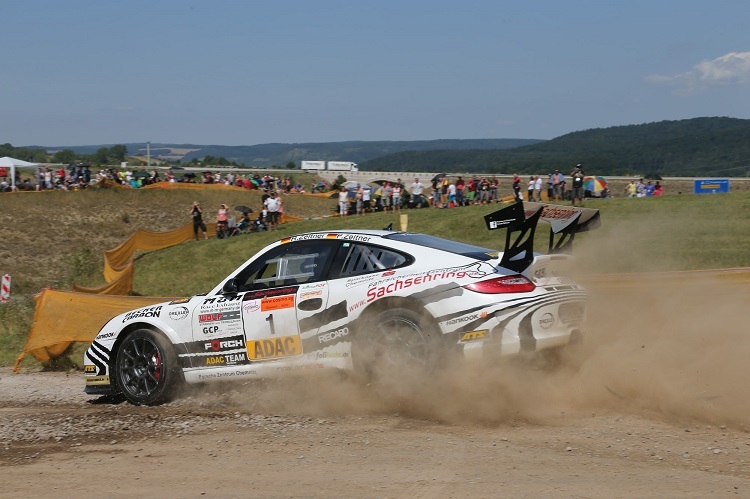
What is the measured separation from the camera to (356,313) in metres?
7.30

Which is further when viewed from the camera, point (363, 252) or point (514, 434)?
point (363, 252)

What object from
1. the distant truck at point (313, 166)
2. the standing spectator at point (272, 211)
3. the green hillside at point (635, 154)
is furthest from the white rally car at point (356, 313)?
the distant truck at point (313, 166)

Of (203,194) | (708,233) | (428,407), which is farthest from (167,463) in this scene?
(203,194)

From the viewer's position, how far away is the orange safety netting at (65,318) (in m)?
11.1

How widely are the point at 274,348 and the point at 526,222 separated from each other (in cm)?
258

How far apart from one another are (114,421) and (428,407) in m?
2.76

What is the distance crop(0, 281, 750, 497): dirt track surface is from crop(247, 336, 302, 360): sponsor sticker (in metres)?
0.29

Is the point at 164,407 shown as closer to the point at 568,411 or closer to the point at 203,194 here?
the point at 568,411

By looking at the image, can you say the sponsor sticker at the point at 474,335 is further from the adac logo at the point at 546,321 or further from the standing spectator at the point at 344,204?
the standing spectator at the point at 344,204

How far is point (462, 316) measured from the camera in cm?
691

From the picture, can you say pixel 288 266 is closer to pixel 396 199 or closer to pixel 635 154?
pixel 396 199

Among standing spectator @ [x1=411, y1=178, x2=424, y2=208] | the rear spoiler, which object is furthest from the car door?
standing spectator @ [x1=411, y1=178, x2=424, y2=208]

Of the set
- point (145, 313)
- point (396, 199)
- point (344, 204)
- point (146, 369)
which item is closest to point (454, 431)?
point (146, 369)

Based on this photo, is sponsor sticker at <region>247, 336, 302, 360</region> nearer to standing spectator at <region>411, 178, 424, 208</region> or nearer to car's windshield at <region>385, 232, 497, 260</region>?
car's windshield at <region>385, 232, 497, 260</region>
